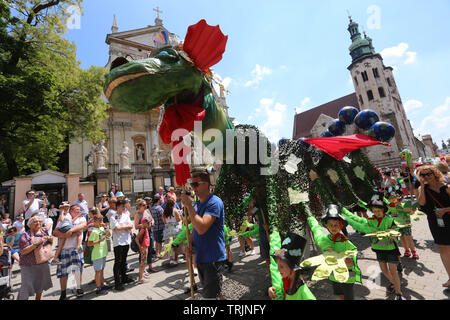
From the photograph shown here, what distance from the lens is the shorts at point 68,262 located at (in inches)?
158

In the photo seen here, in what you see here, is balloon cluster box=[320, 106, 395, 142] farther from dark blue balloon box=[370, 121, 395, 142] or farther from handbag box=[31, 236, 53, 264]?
handbag box=[31, 236, 53, 264]

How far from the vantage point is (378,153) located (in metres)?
28.3

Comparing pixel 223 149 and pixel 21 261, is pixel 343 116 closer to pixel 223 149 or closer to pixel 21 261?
pixel 223 149

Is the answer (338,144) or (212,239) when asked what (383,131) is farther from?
(212,239)

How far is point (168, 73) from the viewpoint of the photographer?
1.90 metres

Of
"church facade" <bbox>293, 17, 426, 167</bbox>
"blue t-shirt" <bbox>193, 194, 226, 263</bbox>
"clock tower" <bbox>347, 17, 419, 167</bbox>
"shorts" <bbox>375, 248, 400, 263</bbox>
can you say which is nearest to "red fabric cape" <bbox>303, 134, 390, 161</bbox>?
"shorts" <bbox>375, 248, 400, 263</bbox>

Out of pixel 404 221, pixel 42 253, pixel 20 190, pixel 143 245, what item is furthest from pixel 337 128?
pixel 20 190

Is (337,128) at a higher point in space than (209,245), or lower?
higher

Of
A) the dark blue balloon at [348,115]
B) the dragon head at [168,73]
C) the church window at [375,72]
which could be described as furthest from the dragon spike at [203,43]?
the church window at [375,72]

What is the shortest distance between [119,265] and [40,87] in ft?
36.5

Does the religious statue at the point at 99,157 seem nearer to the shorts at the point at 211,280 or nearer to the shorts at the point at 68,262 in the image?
the shorts at the point at 68,262
